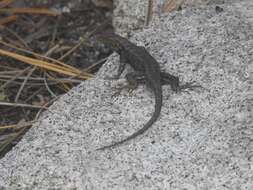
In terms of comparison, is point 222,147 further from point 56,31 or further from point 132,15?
point 56,31

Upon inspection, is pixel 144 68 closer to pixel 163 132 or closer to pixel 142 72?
pixel 142 72

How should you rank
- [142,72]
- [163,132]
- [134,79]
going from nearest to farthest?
[163,132]
[134,79]
[142,72]

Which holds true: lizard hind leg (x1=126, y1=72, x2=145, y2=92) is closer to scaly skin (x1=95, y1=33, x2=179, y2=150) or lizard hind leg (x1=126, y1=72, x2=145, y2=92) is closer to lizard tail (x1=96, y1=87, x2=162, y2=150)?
scaly skin (x1=95, y1=33, x2=179, y2=150)

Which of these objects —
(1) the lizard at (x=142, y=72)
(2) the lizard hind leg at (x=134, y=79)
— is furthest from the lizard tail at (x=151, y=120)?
(2) the lizard hind leg at (x=134, y=79)

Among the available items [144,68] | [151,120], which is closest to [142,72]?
[144,68]

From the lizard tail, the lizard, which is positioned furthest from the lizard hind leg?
the lizard tail

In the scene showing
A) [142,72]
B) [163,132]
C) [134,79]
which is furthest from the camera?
[142,72]
